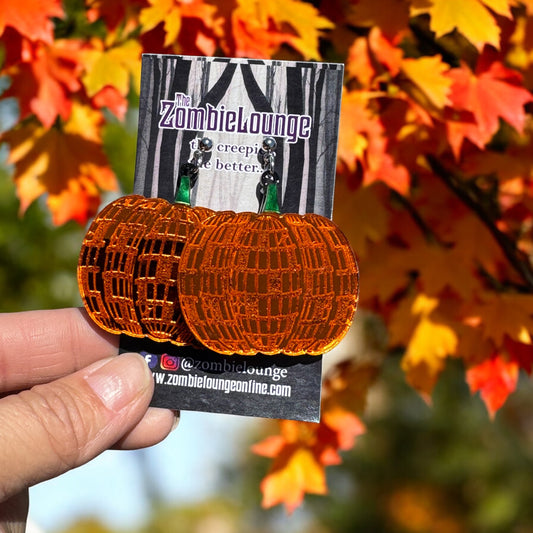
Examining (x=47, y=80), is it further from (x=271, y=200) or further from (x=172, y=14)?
(x=271, y=200)

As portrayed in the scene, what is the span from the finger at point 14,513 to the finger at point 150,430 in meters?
0.17

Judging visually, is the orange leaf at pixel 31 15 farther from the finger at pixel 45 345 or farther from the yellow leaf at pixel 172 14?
the finger at pixel 45 345

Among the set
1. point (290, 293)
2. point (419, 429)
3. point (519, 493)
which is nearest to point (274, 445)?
point (290, 293)

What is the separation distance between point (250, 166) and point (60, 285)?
113 inches

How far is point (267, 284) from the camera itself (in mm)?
781

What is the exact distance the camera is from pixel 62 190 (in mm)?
1449

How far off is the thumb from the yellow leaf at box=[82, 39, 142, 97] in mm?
551

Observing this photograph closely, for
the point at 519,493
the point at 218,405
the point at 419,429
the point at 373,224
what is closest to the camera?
the point at 218,405

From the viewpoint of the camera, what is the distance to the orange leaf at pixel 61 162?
4.67ft

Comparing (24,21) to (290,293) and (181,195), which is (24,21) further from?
(290,293)

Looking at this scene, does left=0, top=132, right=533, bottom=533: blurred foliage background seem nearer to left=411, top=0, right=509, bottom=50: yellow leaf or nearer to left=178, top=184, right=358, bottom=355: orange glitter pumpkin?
left=411, top=0, right=509, bottom=50: yellow leaf

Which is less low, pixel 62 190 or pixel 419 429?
pixel 62 190

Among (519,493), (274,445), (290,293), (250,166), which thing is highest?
(250,166)

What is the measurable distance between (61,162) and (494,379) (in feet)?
2.95
